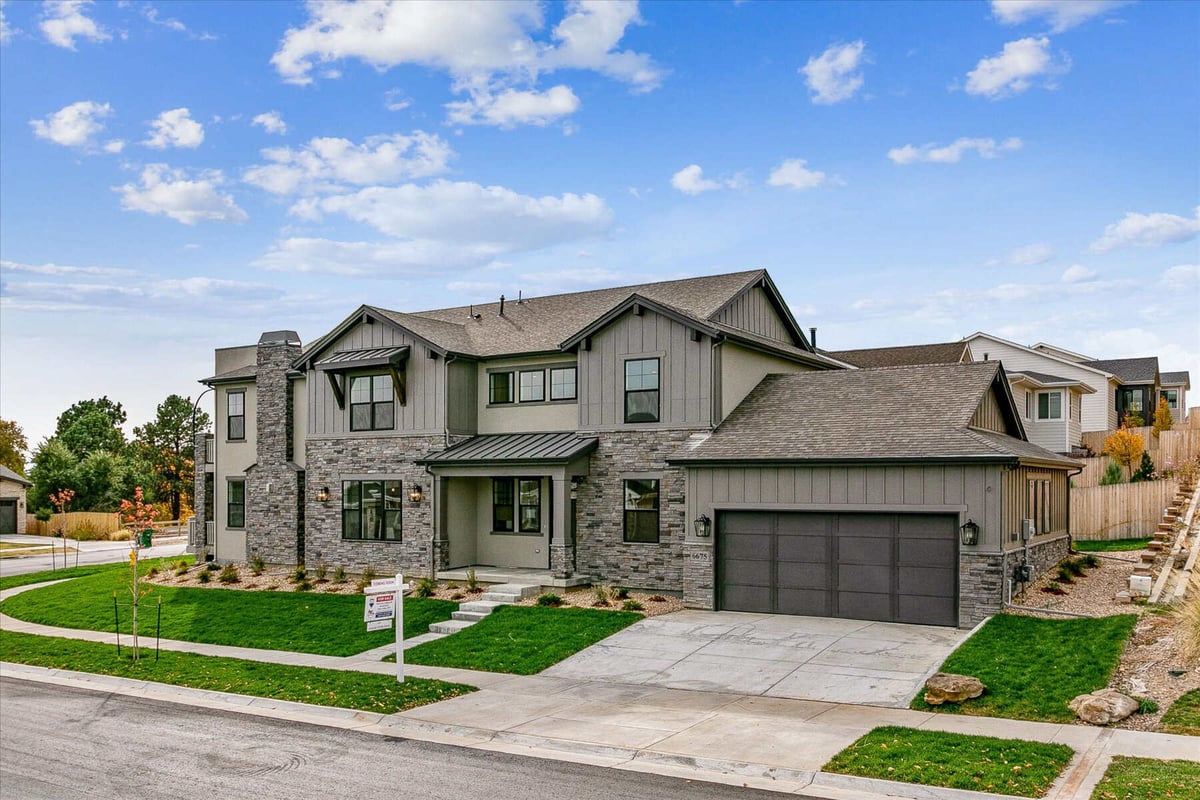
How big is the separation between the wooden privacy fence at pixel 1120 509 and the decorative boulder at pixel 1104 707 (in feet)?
58.1

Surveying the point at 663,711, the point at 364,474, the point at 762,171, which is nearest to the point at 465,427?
the point at 364,474

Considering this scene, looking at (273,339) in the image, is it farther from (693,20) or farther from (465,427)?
(693,20)

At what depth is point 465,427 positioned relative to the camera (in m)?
25.5

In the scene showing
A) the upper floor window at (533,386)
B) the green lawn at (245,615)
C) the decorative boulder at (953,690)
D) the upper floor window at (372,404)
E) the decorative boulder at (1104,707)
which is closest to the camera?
the decorative boulder at (1104,707)

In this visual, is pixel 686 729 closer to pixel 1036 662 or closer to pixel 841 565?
pixel 1036 662

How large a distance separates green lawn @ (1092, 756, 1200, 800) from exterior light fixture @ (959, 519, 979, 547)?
23.8 ft

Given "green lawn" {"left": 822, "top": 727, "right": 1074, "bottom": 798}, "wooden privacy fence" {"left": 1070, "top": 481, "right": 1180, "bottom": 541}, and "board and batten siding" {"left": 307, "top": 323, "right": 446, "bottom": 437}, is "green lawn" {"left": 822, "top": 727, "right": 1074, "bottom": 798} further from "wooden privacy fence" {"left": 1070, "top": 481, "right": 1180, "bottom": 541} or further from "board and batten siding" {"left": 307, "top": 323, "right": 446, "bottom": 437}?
"wooden privacy fence" {"left": 1070, "top": 481, "right": 1180, "bottom": 541}

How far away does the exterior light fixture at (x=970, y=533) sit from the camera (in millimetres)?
17281

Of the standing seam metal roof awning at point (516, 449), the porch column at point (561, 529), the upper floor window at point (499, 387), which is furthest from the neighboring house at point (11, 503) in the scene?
the porch column at point (561, 529)

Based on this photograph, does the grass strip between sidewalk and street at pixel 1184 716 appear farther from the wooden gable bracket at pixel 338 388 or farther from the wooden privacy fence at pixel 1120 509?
the wooden gable bracket at pixel 338 388

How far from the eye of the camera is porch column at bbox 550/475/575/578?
2248cm

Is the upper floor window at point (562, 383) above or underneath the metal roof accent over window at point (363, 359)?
underneath

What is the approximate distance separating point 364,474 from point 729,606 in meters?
11.3

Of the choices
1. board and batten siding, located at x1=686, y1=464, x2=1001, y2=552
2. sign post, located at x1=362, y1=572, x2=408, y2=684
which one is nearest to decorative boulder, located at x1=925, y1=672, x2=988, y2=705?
board and batten siding, located at x1=686, y1=464, x2=1001, y2=552
